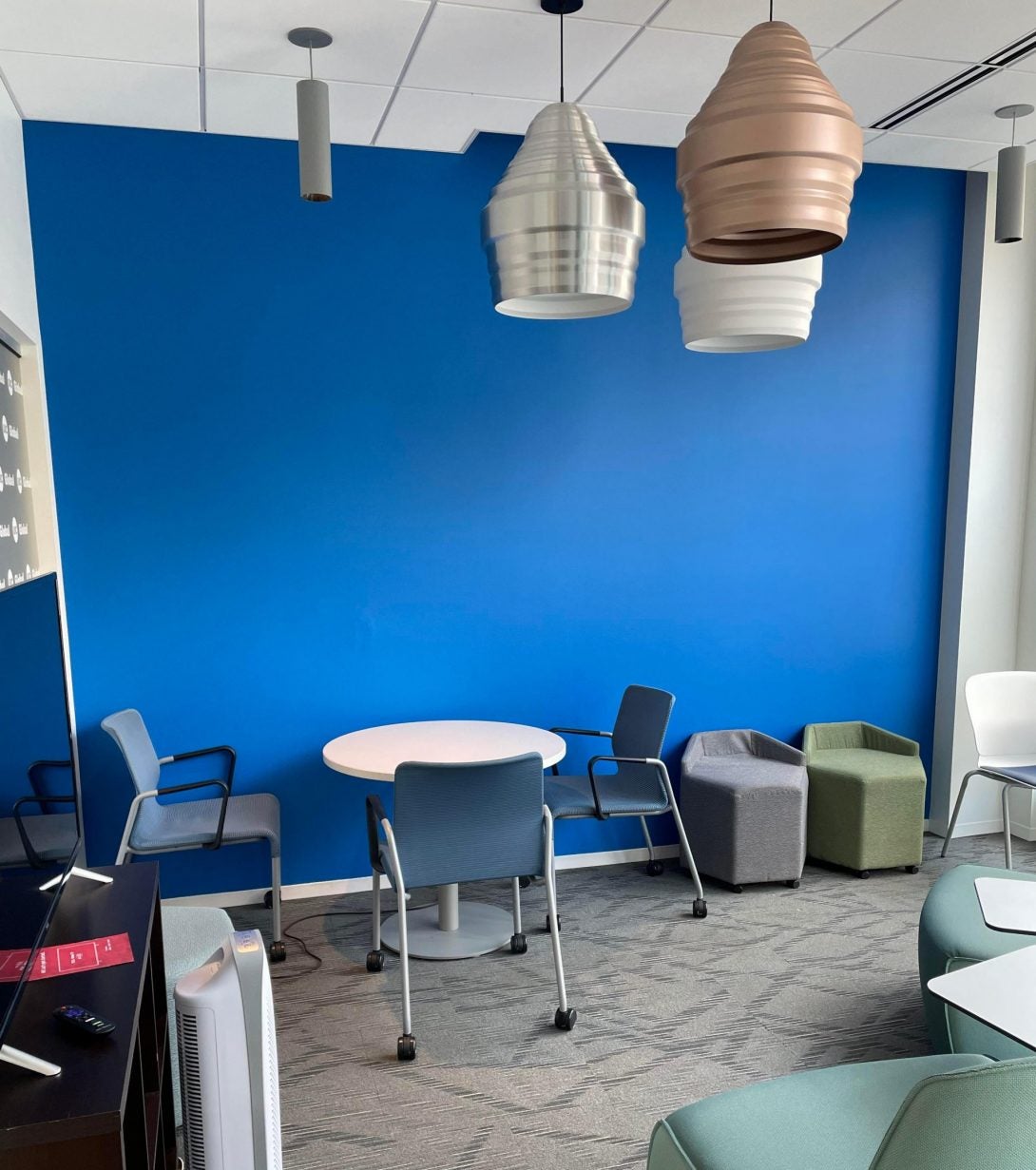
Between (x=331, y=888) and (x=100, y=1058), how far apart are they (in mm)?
2806

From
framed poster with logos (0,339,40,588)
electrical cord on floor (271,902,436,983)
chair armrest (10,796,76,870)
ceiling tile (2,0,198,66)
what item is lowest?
electrical cord on floor (271,902,436,983)

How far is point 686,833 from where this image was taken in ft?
15.3

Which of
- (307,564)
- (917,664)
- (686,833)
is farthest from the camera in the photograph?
(917,664)

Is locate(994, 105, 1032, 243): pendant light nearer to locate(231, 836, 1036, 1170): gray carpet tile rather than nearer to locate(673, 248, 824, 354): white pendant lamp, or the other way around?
locate(673, 248, 824, 354): white pendant lamp

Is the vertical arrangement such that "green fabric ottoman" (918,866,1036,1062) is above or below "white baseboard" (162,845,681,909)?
above

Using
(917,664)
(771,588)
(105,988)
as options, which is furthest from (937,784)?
(105,988)

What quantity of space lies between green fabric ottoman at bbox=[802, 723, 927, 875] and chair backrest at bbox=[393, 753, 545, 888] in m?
1.93

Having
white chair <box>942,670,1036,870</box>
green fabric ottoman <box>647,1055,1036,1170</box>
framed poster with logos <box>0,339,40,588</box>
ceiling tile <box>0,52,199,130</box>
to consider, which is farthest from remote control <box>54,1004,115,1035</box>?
white chair <box>942,670,1036,870</box>

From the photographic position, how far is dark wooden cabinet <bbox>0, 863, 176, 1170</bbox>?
1469mm

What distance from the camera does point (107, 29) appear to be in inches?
122

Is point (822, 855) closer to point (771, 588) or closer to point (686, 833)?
point (686, 833)

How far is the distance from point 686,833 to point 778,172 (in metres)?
3.65

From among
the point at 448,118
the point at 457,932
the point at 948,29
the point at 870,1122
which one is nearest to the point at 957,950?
the point at 870,1122

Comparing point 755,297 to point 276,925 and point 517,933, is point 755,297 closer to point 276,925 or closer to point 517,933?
point 517,933
